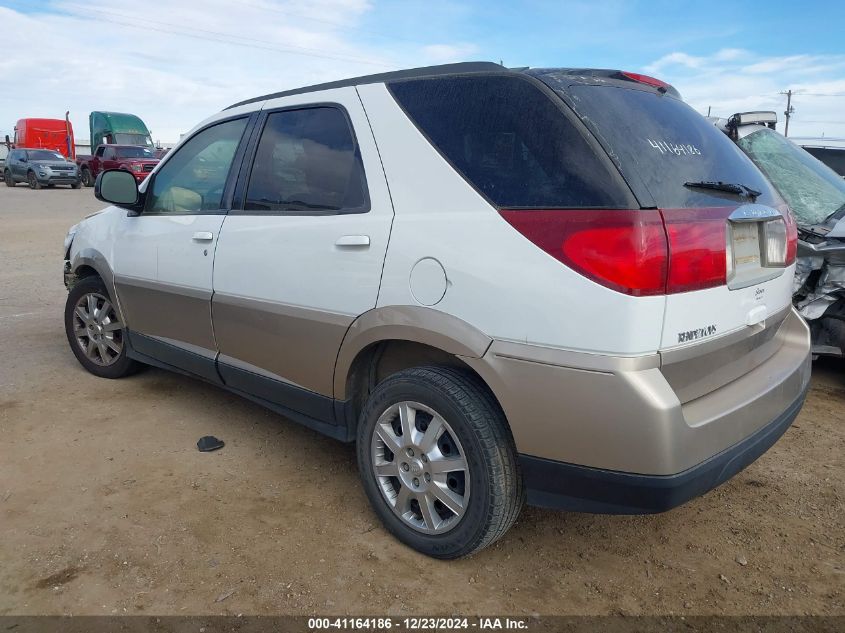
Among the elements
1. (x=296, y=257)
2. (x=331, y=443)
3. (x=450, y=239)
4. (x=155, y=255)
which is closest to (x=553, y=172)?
(x=450, y=239)

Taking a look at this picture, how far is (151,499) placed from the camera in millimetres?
3041

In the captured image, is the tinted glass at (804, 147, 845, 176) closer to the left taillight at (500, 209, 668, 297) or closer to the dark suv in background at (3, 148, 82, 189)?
the left taillight at (500, 209, 668, 297)

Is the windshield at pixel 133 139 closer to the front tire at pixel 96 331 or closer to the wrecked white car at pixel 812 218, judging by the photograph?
the front tire at pixel 96 331

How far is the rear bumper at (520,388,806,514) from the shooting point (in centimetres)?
208

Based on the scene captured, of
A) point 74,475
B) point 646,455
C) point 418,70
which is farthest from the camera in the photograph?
point 74,475

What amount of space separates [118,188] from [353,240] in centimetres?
203

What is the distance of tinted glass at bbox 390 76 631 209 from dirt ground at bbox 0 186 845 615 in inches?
56.2

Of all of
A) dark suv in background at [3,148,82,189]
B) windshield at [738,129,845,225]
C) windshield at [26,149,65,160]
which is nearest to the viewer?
windshield at [738,129,845,225]

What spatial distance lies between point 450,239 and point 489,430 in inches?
27.0

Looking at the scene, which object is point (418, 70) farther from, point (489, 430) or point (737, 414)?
point (737, 414)

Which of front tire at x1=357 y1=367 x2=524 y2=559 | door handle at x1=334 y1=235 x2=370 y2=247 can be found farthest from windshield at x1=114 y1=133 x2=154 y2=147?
front tire at x1=357 y1=367 x2=524 y2=559

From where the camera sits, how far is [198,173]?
372 cm

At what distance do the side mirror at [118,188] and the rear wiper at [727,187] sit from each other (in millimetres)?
3146

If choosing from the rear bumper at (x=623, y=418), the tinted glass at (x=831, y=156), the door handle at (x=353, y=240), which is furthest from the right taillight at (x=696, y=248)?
the tinted glass at (x=831, y=156)
